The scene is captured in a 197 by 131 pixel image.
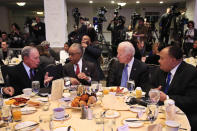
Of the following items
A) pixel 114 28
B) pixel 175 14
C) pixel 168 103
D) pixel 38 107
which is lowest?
pixel 38 107

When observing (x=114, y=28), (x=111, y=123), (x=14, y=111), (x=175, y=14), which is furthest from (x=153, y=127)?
(x=175, y=14)

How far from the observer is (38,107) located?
5.74 ft

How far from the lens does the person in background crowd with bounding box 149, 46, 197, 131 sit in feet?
6.48

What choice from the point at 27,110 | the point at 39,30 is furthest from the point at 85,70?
the point at 39,30

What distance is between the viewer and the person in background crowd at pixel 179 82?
1.98 metres

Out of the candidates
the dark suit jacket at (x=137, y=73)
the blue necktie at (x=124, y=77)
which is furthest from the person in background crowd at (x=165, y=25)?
the blue necktie at (x=124, y=77)

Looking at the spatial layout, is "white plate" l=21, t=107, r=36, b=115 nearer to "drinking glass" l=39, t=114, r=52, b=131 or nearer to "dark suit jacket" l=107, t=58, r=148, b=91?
"drinking glass" l=39, t=114, r=52, b=131

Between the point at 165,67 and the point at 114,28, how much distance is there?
5150 millimetres

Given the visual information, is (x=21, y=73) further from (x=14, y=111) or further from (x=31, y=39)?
(x=31, y=39)

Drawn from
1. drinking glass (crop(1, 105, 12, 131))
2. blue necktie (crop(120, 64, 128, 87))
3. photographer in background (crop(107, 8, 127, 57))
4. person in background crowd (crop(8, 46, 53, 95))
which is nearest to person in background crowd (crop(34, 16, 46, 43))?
photographer in background (crop(107, 8, 127, 57))

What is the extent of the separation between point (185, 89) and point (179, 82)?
99 millimetres

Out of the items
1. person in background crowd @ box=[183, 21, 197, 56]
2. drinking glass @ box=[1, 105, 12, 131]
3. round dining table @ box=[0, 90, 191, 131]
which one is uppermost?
person in background crowd @ box=[183, 21, 197, 56]

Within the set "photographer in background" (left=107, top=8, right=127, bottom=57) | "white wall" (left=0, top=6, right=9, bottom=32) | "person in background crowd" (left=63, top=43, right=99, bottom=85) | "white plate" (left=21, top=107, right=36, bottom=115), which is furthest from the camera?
"white wall" (left=0, top=6, right=9, bottom=32)

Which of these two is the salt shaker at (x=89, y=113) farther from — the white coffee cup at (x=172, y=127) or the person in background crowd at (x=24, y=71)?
the person in background crowd at (x=24, y=71)
